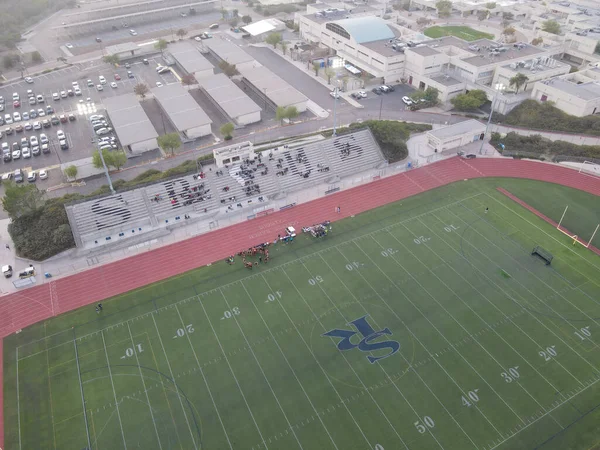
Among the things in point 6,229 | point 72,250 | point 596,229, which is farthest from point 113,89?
point 596,229

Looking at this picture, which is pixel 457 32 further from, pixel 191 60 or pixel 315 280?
pixel 315 280

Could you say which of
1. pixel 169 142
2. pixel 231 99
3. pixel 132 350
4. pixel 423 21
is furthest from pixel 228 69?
pixel 132 350

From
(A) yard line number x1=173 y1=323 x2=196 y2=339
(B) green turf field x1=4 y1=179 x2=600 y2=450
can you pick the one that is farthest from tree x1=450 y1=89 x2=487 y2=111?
(A) yard line number x1=173 y1=323 x2=196 y2=339

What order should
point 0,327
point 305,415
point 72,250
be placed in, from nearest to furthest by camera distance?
point 305,415 < point 0,327 < point 72,250

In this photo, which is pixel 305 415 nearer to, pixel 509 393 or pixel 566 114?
pixel 509 393

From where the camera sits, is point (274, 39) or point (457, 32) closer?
point (274, 39)

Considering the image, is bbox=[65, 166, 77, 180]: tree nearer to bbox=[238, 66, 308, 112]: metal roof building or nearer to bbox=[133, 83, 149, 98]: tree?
bbox=[133, 83, 149, 98]: tree

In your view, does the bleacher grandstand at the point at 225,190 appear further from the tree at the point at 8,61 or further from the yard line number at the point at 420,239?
the tree at the point at 8,61
